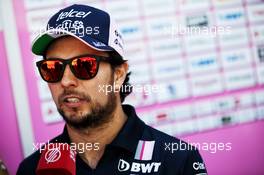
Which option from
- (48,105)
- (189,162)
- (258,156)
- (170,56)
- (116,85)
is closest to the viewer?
(189,162)

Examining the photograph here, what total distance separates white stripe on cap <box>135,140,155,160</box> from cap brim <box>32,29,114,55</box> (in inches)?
18.1

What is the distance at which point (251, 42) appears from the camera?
2.62m

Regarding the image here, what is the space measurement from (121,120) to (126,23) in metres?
0.99

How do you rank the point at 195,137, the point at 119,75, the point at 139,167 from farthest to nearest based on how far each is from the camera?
the point at 195,137 < the point at 119,75 < the point at 139,167

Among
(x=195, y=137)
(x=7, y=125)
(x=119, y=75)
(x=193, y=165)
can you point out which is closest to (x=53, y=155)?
(x=119, y=75)

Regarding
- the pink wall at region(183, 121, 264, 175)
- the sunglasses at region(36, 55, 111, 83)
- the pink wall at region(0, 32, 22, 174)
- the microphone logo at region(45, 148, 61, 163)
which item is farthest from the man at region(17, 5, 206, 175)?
the pink wall at region(183, 121, 264, 175)

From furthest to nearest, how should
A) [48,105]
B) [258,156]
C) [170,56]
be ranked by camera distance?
[258,156] < [170,56] < [48,105]

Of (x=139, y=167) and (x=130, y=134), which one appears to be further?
(x=130, y=134)

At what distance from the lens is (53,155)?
1.46 meters

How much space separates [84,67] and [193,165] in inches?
25.3

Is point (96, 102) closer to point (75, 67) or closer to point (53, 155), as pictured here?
point (75, 67)

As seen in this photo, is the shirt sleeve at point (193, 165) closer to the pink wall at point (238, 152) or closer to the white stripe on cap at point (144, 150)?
the white stripe on cap at point (144, 150)

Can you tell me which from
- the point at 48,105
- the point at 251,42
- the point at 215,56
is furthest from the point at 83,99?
the point at 251,42

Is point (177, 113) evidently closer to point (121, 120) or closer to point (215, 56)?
point (215, 56)
